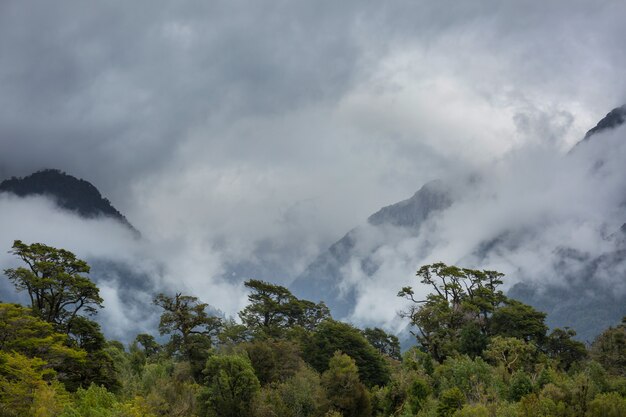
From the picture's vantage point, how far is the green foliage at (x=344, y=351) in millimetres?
77312

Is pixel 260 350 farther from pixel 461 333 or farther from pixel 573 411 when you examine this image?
pixel 573 411

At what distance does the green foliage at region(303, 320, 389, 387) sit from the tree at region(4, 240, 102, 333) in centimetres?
3857

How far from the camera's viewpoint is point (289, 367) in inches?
2581

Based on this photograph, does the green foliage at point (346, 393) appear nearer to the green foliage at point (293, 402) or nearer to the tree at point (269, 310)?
the green foliage at point (293, 402)

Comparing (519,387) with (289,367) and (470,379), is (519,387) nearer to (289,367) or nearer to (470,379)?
(470,379)

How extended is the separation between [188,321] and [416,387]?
30281 millimetres

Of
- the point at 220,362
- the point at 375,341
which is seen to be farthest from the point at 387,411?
the point at 375,341

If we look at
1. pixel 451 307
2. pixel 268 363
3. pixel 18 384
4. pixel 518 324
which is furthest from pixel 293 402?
pixel 518 324

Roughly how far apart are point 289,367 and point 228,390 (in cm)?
1771

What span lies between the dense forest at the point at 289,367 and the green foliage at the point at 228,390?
117 millimetres

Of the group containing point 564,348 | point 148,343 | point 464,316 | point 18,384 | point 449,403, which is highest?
point 148,343

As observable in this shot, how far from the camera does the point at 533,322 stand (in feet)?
258

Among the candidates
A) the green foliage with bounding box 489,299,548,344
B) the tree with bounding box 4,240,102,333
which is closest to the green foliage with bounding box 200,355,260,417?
the tree with bounding box 4,240,102,333

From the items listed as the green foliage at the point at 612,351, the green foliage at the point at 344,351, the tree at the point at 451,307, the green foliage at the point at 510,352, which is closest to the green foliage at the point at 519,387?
the green foliage at the point at 510,352
